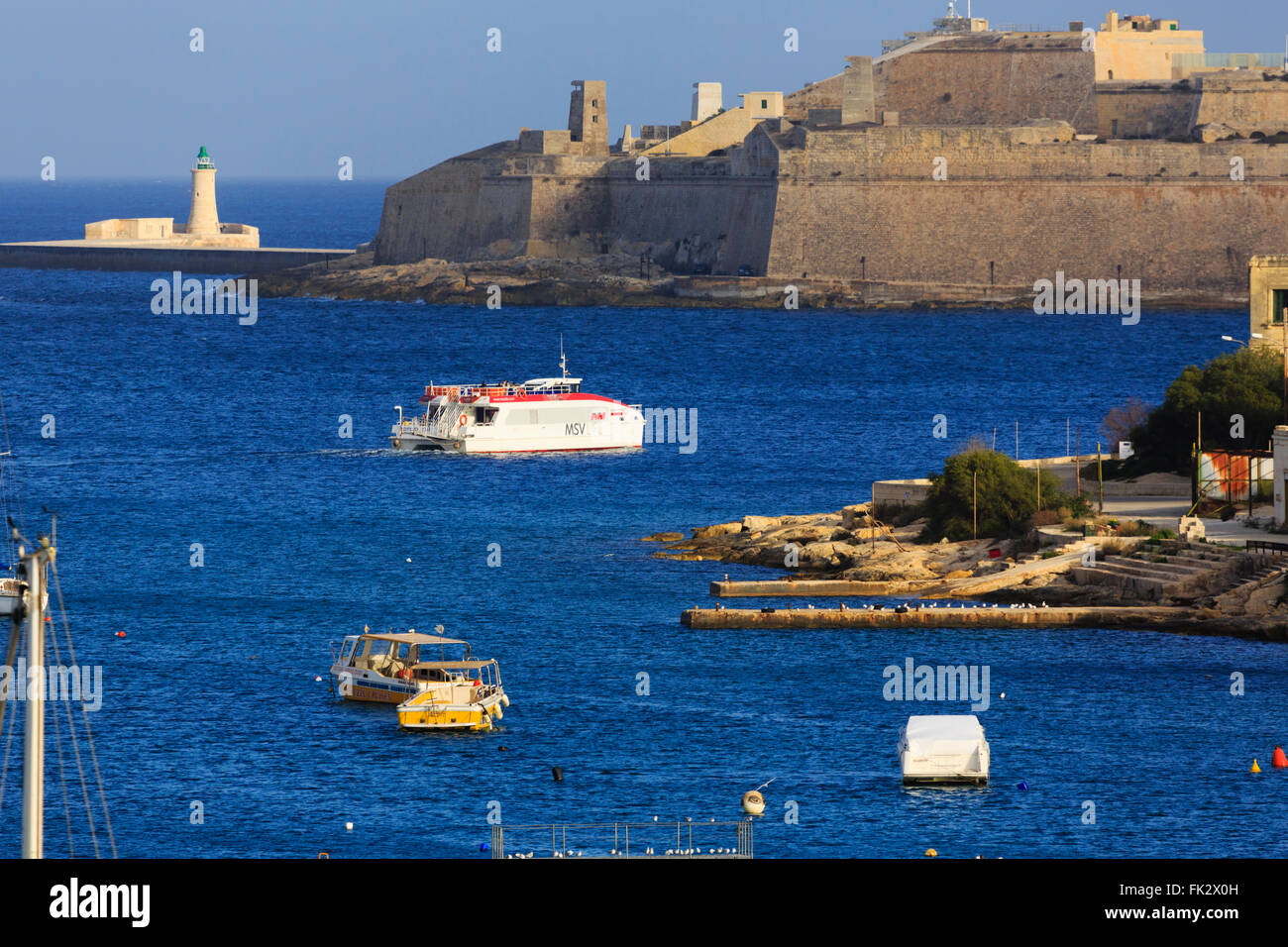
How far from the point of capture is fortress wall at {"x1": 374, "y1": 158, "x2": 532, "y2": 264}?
86000 mm

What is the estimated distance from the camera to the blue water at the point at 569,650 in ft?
56.0

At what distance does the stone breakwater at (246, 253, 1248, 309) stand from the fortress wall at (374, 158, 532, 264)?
3.58 feet

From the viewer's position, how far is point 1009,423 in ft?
164

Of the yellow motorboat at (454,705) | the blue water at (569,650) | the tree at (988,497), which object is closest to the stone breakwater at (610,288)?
the blue water at (569,650)

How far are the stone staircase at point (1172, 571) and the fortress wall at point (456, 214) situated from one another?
2374 inches

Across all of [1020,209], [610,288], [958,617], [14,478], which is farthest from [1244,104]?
[958,617]

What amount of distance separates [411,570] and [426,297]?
5695 cm

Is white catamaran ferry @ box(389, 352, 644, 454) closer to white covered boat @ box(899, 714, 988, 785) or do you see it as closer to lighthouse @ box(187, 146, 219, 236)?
white covered boat @ box(899, 714, 988, 785)

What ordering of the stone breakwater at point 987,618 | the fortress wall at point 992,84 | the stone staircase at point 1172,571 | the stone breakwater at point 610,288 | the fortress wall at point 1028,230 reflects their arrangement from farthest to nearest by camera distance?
the fortress wall at point 992,84, the stone breakwater at point 610,288, the fortress wall at point 1028,230, the stone staircase at point 1172,571, the stone breakwater at point 987,618

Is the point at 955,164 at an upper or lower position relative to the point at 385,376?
upper

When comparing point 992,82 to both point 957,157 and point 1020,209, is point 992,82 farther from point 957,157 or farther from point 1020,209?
point 1020,209

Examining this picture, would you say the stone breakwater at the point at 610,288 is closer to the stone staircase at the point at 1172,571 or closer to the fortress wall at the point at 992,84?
the fortress wall at the point at 992,84

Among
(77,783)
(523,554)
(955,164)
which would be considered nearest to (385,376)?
(955,164)
